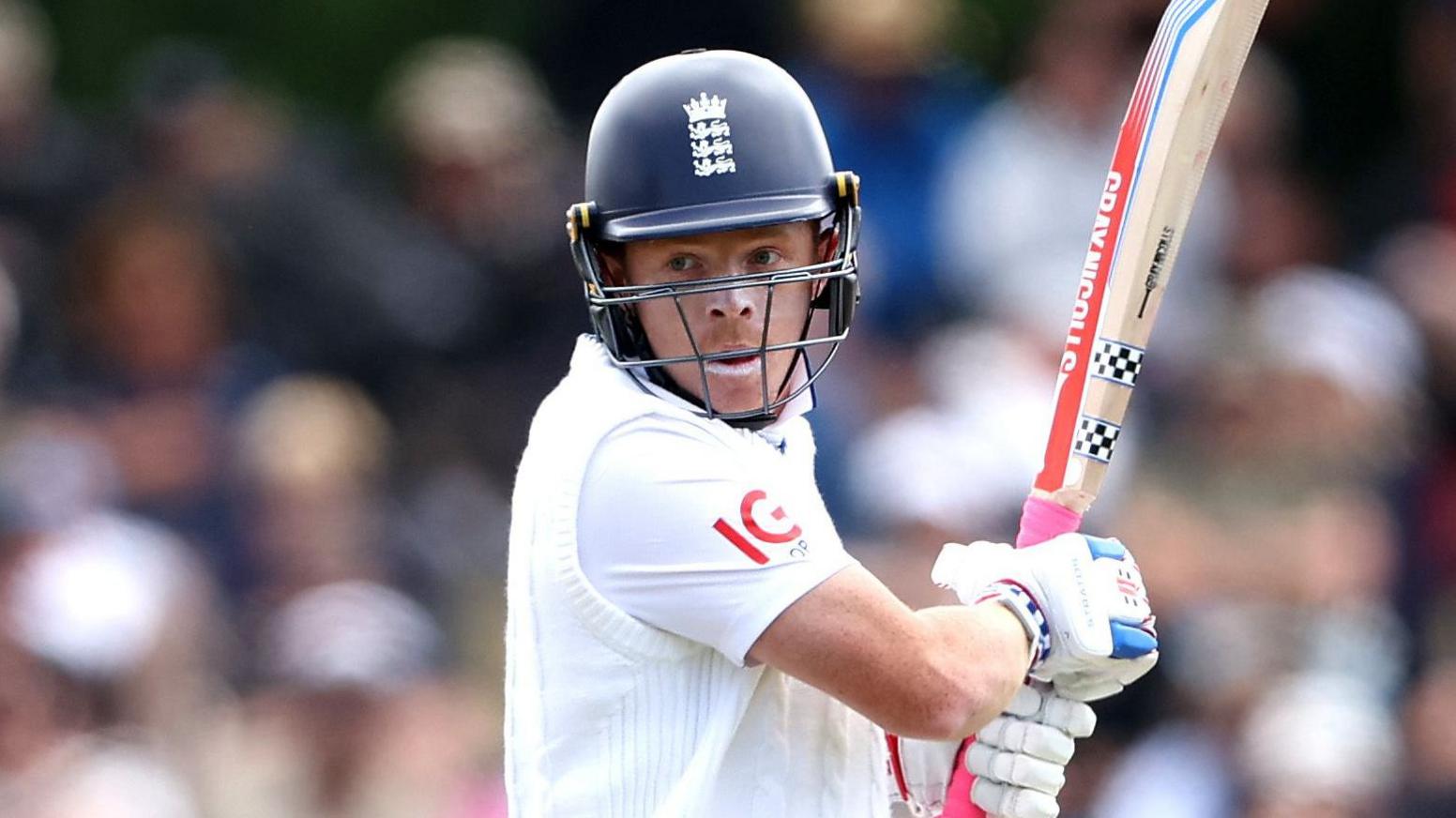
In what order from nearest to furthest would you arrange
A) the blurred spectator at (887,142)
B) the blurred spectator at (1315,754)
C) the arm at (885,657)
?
the arm at (885,657)
the blurred spectator at (1315,754)
the blurred spectator at (887,142)

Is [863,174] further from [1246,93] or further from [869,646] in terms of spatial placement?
[869,646]

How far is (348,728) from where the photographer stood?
22.6 feet

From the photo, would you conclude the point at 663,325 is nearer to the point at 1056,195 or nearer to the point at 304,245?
the point at 1056,195

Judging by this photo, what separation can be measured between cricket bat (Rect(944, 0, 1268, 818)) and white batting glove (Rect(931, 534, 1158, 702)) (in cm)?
26

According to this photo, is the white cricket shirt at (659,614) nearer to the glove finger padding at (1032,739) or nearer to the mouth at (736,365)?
the mouth at (736,365)

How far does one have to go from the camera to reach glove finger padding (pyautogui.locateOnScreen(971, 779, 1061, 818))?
376 centimetres

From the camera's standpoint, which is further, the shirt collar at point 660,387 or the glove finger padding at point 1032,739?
the glove finger padding at point 1032,739

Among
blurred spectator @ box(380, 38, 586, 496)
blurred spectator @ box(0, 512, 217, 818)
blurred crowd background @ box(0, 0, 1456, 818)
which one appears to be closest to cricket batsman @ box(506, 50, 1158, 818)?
blurred crowd background @ box(0, 0, 1456, 818)

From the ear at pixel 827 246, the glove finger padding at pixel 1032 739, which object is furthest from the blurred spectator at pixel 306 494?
the glove finger padding at pixel 1032 739

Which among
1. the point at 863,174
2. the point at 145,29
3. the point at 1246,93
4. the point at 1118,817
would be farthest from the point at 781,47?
the point at 1118,817

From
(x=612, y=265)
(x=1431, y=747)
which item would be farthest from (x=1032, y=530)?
(x=1431, y=747)

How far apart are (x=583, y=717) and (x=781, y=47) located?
17.8 feet

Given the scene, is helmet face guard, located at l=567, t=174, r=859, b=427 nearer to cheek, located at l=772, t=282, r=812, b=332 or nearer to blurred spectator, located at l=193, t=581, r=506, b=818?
cheek, located at l=772, t=282, r=812, b=332

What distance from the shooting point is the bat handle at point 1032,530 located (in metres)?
3.94
